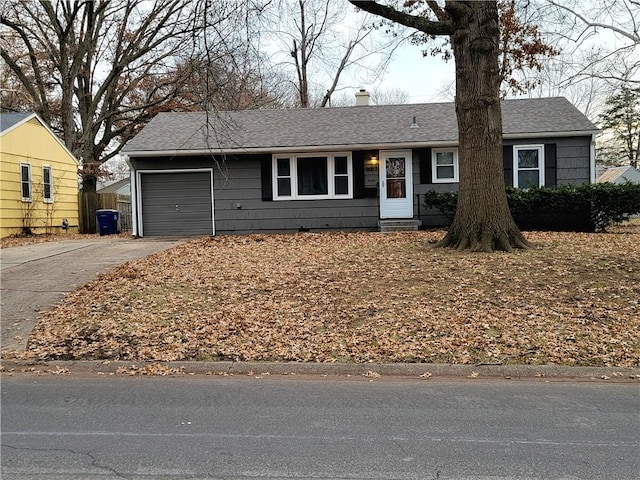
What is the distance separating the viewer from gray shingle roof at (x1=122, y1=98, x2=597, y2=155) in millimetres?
17484

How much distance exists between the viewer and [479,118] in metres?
11.0

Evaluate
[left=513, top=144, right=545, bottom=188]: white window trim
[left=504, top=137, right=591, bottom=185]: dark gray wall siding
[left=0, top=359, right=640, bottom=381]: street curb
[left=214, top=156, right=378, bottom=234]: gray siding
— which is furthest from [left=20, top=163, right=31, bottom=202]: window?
[left=504, top=137, right=591, bottom=185]: dark gray wall siding

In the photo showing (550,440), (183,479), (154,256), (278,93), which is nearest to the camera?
(183,479)

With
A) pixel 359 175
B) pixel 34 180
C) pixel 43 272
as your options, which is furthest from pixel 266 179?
pixel 34 180

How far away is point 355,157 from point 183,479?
15188 mm

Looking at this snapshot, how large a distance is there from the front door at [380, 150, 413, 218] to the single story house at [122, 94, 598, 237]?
3 centimetres

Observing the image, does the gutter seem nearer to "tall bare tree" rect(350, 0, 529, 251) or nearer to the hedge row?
the hedge row

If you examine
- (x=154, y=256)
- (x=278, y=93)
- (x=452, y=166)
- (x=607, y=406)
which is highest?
(x=278, y=93)

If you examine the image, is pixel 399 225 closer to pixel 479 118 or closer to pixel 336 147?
pixel 336 147

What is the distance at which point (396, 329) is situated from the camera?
7125 mm

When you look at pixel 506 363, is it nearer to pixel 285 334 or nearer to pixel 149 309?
pixel 285 334

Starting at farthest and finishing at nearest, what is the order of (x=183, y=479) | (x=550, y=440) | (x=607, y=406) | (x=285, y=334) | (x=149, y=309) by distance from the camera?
(x=149, y=309), (x=285, y=334), (x=607, y=406), (x=550, y=440), (x=183, y=479)

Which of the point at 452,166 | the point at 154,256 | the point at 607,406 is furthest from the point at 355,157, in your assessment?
the point at 607,406

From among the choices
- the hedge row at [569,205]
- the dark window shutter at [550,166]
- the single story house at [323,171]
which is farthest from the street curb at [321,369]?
the dark window shutter at [550,166]
